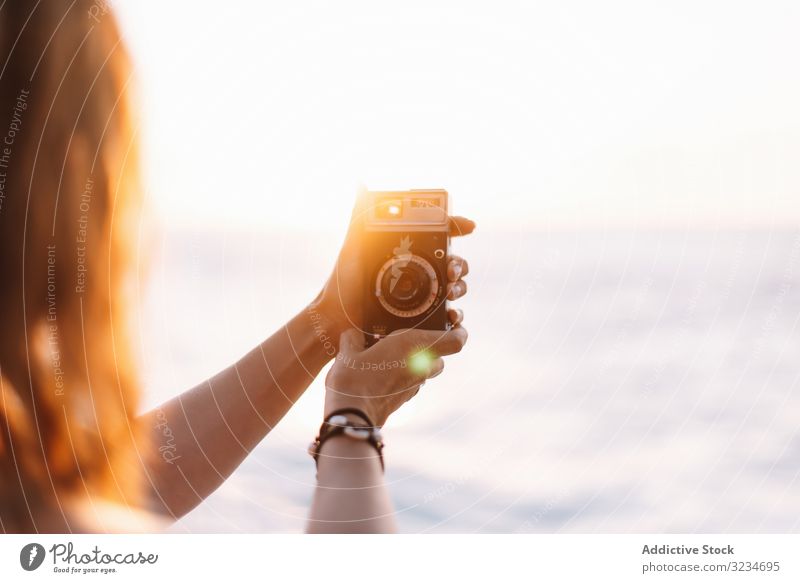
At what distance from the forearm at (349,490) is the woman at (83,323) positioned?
6 cm

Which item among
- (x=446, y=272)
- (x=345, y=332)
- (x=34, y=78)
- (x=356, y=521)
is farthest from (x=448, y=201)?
(x=34, y=78)

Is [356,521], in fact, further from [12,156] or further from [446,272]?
[12,156]

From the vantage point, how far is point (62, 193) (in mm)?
734

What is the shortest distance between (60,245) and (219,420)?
0.90ft

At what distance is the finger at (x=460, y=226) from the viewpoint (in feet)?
2.36

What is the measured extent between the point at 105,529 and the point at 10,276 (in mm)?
306

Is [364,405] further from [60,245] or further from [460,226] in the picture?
[60,245]

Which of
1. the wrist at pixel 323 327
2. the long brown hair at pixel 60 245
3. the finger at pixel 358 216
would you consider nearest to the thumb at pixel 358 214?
the finger at pixel 358 216

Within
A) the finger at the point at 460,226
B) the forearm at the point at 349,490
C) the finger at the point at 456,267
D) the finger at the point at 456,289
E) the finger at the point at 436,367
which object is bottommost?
the forearm at the point at 349,490

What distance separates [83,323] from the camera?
75cm

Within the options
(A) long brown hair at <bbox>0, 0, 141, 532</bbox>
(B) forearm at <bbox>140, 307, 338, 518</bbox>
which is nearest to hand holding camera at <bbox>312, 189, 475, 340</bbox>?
(B) forearm at <bbox>140, 307, 338, 518</bbox>

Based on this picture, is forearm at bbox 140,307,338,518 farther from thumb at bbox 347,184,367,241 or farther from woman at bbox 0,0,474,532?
thumb at bbox 347,184,367,241

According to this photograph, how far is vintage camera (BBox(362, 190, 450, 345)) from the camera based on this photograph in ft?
2.41

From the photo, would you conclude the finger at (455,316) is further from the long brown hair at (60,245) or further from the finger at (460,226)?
the long brown hair at (60,245)
